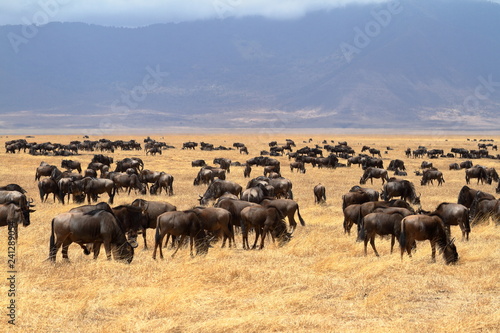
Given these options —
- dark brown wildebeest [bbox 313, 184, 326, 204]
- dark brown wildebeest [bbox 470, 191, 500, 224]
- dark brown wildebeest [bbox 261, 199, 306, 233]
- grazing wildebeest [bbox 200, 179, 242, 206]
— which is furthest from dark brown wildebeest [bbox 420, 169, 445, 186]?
dark brown wildebeest [bbox 261, 199, 306, 233]

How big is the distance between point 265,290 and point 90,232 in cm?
427

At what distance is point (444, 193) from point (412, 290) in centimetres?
2060

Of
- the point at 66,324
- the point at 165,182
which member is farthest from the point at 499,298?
the point at 165,182

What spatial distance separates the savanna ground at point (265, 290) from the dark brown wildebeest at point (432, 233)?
30 centimetres

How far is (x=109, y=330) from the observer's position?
8.30 metres

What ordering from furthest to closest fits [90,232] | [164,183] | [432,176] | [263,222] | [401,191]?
[432,176] < [164,183] < [401,191] < [263,222] < [90,232]

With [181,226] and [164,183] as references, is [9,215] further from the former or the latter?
[164,183]

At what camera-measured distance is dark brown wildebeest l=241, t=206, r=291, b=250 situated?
582 inches

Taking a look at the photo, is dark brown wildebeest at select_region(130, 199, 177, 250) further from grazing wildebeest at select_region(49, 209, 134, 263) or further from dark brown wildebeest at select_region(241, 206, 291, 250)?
grazing wildebeest at select_region(49, 209, 134, 263)

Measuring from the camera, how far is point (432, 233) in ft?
41.3

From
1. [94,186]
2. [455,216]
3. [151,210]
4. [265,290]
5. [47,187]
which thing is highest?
[455,216]

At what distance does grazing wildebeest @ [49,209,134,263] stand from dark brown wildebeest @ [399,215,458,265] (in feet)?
21.7

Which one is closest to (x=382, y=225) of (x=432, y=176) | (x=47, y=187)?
(x=47, y=187)

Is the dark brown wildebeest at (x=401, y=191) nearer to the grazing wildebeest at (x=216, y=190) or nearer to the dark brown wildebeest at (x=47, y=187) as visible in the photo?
the grazing wildebeest at (x=216, y=190)
